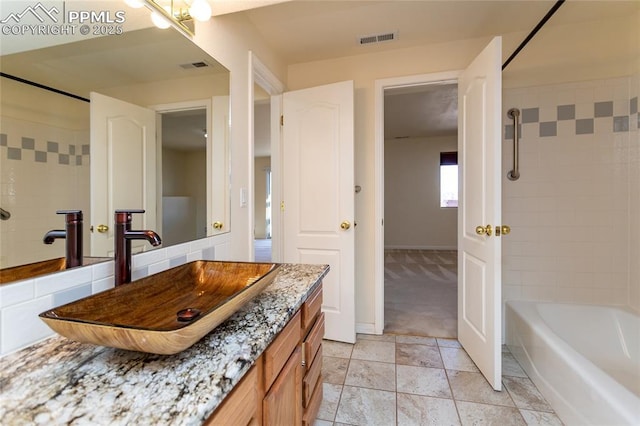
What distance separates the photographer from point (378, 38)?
2.22 metres

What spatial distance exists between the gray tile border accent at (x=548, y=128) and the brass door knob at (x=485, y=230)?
39.6 inches

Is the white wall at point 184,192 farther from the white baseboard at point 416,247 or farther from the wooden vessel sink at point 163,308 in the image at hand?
A: the white baseboard at point 416,247

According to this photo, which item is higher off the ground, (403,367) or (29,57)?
(29,57)

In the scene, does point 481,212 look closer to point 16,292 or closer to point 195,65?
point 195,65

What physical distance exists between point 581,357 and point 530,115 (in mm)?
1669

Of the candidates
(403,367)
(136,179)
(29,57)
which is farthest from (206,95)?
(403,367)

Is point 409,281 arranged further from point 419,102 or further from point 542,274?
point 419,102

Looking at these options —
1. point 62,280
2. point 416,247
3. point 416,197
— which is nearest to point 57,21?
point 62,280

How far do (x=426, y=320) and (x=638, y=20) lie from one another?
2684 millimetres

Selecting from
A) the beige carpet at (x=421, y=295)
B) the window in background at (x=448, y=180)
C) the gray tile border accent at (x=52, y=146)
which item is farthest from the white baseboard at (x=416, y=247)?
the gray tile border accent at (x=52, y=146)

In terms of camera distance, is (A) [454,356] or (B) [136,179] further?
(A) [454,356]

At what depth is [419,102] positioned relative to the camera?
4.10 m

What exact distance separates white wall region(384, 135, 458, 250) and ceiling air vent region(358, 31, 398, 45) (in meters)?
4.35

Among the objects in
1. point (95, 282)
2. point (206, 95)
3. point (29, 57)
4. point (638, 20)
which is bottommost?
point (95, 282)
